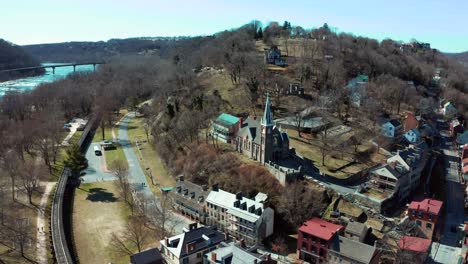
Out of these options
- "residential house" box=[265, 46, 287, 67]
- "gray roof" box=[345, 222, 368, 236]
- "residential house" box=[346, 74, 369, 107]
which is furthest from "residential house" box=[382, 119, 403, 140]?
"residential house" box=[265, 46, 287, 67]

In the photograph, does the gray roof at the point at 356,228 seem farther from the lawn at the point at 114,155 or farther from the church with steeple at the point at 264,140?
the lawn at the point at 114,155

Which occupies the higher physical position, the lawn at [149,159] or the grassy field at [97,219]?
the lawn at [149,159]

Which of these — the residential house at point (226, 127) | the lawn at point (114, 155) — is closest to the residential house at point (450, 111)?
the residential house at point (226, 127)

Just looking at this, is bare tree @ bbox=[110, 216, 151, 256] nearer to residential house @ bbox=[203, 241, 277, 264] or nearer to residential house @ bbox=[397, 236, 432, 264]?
residential house @ bbox=[203, 241, 277, 264]

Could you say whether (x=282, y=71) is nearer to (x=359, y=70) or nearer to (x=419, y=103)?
(x=359, y=70)

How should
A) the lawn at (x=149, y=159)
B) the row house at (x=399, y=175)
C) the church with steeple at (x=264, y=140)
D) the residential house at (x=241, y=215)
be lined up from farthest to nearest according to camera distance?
the lawn at (x=149, y=159)
the church with steeple at (x=264, y=140)
the row house at (x=399, y=175)
the residential house at (x=241, y=215)
